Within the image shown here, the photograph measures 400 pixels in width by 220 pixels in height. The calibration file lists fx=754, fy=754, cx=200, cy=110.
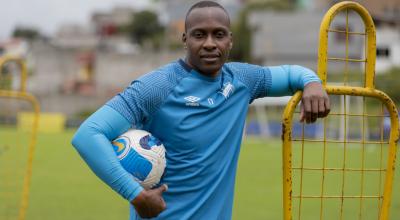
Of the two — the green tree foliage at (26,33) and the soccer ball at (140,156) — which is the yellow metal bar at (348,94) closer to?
the soccer ball at (140,156)

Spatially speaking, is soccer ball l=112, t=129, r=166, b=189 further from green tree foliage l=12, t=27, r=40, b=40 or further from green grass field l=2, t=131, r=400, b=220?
green tree foliage l=12, t=27, r=40, b=40

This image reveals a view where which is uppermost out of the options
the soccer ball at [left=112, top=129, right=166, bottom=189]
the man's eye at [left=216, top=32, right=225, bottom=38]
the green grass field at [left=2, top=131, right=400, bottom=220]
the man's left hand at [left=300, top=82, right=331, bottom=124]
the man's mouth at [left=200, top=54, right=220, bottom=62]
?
the man's eye at [left=216, top=32, right=225, bottom=38]

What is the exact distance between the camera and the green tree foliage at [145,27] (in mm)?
84625

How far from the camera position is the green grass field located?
9.63 metres

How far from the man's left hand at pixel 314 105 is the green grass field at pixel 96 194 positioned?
464 cm

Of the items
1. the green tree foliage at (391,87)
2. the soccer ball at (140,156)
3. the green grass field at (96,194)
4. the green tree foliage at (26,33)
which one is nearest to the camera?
the soccer ball at (140,156)

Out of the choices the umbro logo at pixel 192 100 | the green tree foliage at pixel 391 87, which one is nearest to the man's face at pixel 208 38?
the umbro logo at pixel 192 100

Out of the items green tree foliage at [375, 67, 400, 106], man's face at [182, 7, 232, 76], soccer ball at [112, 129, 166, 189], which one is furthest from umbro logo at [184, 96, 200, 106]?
green tree foliage at [375, 67, 400, 106]

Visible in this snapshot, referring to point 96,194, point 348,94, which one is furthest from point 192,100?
point 96,194

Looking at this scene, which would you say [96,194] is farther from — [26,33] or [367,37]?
[26,33]

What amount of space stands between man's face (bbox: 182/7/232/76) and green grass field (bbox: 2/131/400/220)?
484cm

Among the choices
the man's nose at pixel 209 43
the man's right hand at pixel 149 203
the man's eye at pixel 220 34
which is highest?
the man's eye at pixel 220 34

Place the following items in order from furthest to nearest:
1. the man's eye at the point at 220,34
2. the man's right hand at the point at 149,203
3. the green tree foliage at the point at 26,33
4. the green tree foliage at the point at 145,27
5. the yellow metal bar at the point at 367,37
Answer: the green tree foliage at the point at 26,33 < the green tree foliage at the point at 145,27 < the yellow metal bar at the point at 367,37 < the man's eye at the point at 220,34 < the man's right hand at the point at 149,203

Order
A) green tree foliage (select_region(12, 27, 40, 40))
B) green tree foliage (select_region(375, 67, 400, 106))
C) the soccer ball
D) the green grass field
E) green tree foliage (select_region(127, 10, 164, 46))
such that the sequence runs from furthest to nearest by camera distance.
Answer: green tree foliage (select_region(12, 27, 40, 40)), green tree foliage (select_region(127, 10, 164, 46)), green tree foliage (select_region(375, 67, 400, 106)), the green grass field, the soccer ball
